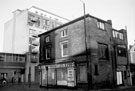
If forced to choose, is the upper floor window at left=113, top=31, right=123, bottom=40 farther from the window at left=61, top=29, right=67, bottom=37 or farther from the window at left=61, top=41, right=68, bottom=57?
the window at left=61, top=41, right=68, bottom=57

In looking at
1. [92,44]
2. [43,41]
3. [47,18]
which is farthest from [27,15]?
[92,44]

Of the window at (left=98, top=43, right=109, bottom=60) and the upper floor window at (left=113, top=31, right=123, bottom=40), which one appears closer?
the window at (left=98, top=43, right=109, bottom=60)

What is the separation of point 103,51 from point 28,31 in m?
31.4

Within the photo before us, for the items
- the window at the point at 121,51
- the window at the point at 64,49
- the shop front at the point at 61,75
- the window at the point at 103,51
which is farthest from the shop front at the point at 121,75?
the window at the point at 64,49

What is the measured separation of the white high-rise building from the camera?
4505cm

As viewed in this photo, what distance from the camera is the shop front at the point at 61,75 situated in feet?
71.7

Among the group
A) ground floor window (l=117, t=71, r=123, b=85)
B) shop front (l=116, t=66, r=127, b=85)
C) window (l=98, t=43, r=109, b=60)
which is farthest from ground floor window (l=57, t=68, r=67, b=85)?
ground floor window (l=117, t=71, r=123, b=85)

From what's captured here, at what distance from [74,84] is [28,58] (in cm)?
2698

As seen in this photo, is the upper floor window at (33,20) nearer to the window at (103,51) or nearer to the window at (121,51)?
the window at (121,51)

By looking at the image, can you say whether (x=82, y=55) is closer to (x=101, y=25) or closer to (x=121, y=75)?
(x=101, y=25)

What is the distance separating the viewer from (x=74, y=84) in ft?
70.0

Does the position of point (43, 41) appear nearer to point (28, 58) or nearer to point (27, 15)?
point (28, 58)

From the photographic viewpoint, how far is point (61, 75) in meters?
24.4

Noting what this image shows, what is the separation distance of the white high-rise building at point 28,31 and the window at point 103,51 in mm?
24515
